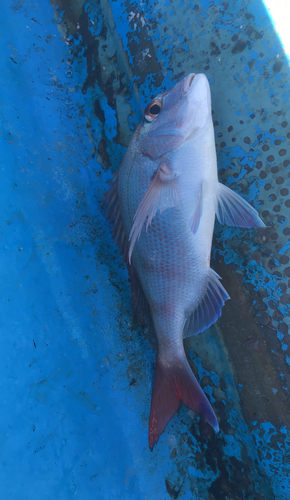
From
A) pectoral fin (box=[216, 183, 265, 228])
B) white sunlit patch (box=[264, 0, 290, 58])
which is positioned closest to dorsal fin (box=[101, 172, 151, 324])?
pectoral fin (box=[216, 183, 265, 228])

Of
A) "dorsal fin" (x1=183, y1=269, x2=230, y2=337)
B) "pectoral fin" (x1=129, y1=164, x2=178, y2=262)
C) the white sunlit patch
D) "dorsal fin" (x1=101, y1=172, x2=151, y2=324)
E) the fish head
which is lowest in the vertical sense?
"dorsal fin" (x1=183, y1=269, x2=230, y2=337)

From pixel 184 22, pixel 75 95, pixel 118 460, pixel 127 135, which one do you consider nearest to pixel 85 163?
pixel 127 135

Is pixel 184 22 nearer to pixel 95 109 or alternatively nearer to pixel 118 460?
pixel 95 109

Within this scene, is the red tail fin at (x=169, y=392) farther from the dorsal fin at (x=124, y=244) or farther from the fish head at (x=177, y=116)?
the fish head at (x=177, y=116)

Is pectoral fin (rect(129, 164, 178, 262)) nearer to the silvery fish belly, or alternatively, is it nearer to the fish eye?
the silvery fish belly

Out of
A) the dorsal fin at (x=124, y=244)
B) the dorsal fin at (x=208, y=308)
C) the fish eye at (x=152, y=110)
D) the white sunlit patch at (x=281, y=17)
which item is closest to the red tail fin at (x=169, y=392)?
the dorsal fin at (x=208, y=308)

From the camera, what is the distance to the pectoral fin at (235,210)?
1.07 metres

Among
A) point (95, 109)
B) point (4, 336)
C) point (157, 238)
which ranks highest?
point (95, 109)

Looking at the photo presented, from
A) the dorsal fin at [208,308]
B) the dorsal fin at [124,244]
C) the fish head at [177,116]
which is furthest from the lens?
the dorsal fin at [124,244]

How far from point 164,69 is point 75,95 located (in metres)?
0.49

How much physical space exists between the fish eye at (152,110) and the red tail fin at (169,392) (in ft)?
3.12

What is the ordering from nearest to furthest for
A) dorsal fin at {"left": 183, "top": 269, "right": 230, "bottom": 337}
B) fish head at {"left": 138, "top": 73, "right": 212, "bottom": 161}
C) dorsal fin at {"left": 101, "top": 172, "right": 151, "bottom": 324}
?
1. fish head at {"left": 138, "top": 73, "right": 212, "bottom": 161}
2. dorsal fin at {"left": 183, "top": 269, "right": 230, "bottom": 337}
3. dorsal fin at {"left": 101, "top": 172, "right": 151, "bottom": 324}

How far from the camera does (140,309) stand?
1.29 m

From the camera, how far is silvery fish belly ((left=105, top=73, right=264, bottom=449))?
1.02 m
